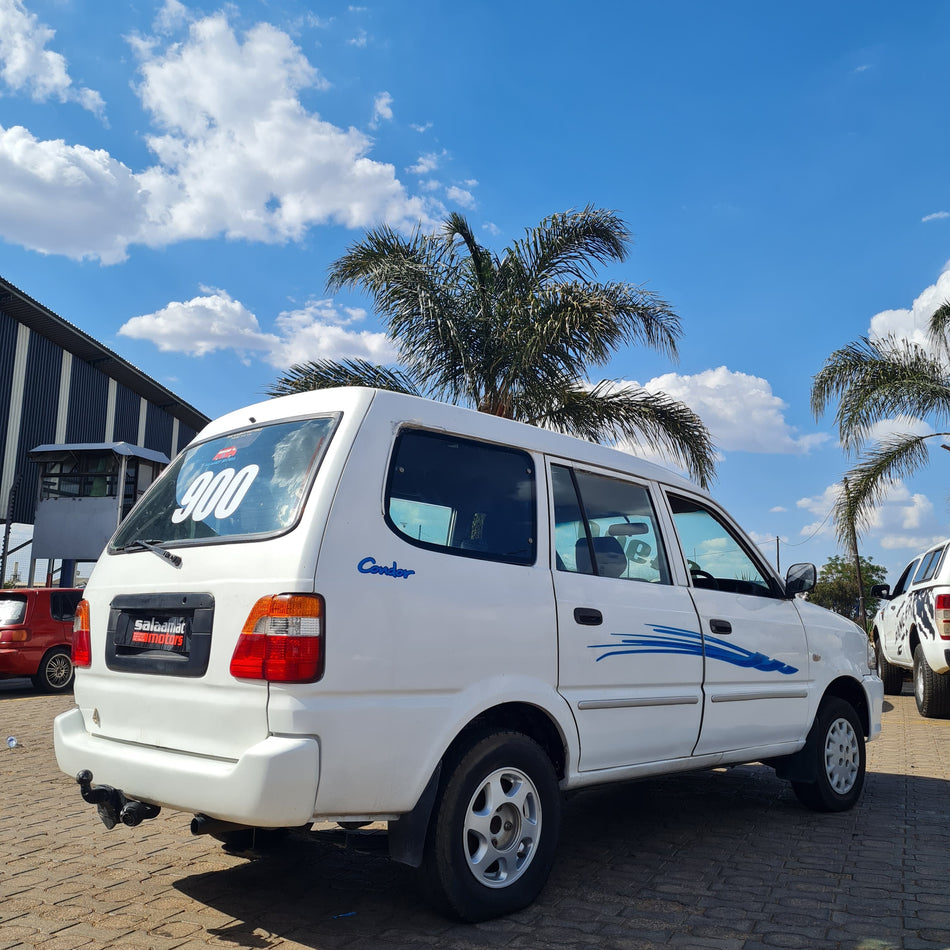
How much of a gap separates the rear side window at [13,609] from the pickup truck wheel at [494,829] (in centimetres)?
1169

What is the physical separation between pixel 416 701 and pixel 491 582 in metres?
0.61

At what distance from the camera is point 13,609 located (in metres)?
13.3

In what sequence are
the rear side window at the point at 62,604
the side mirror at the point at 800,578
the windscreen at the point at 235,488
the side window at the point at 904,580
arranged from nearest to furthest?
the windscreen at the point at 235,488 < the side mirror at the point at 800,578 < the side window at the point at 904,580 < the rear side window at the point at 62,604

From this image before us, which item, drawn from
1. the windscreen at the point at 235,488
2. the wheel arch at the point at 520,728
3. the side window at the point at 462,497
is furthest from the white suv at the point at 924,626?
the windscreen at the point at 235,488

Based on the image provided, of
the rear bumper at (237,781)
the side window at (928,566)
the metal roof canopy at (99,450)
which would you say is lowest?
the rear bumper at (237,781)

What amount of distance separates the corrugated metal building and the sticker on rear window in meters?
23.4

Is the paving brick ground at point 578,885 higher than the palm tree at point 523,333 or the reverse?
the reverse

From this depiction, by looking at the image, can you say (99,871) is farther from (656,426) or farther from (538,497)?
(656,426)

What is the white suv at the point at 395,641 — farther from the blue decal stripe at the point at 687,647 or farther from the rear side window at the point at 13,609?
the rear side window at the point at 13,609

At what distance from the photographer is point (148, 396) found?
3322cm

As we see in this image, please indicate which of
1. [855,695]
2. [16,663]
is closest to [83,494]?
[16,663]

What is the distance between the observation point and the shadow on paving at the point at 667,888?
356 centimetres

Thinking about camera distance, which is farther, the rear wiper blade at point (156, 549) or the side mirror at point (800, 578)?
the side mirror at point (800, 578)

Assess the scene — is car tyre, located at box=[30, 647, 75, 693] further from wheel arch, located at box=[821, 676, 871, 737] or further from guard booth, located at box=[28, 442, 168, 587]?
wheel arch, located at box=[821, 676, 871, 737]
